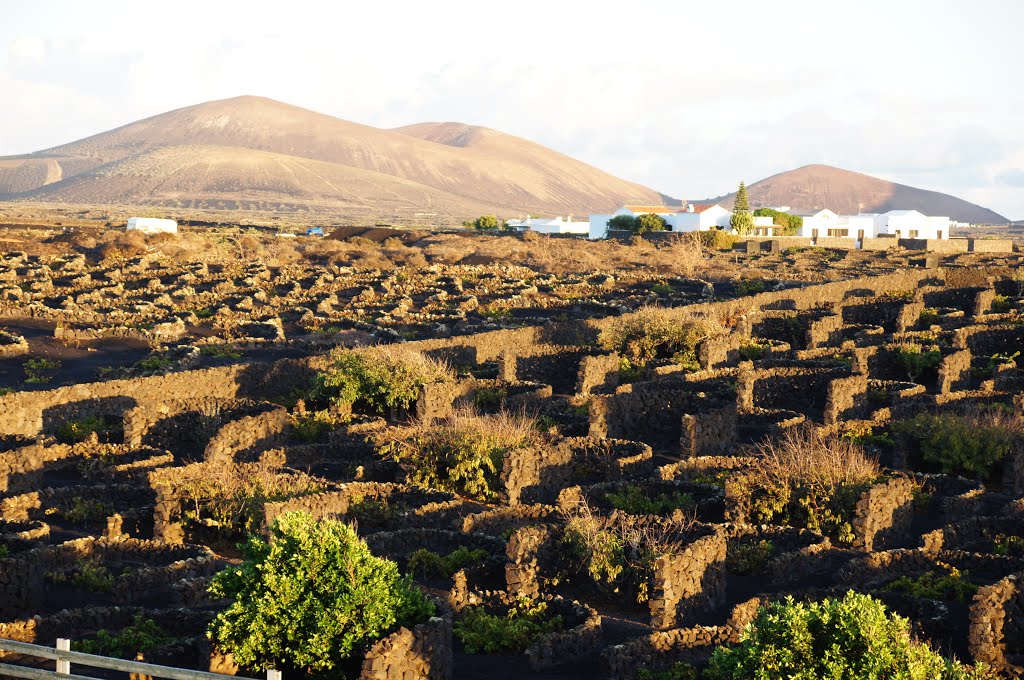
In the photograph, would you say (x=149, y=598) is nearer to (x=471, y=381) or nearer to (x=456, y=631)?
(x=456, y=631)

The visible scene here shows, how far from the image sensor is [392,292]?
6488 centimetres

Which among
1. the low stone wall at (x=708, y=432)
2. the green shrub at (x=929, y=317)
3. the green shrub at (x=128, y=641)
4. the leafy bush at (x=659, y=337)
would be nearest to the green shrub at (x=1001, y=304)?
the green shrub at (x=929, y=317)

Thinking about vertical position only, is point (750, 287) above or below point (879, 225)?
below

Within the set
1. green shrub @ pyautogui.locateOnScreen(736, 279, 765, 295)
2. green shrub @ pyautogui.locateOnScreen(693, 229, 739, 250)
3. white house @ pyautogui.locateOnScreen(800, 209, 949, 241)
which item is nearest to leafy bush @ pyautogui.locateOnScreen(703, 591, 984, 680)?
green shrub @ pyautogui.locateOnScreen(736, 279, 765, 295)

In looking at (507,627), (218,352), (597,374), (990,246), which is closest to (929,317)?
(597,374)

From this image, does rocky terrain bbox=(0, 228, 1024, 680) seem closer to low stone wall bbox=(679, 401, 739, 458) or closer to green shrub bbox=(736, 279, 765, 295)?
low stone wall bbox=(679, 401, 739, 458)

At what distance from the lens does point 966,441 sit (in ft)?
87.2

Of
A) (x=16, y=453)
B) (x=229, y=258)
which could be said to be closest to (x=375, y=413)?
(x=16, y=453)

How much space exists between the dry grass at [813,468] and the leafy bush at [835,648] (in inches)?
431

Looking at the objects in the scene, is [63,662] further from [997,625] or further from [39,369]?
[39,369]

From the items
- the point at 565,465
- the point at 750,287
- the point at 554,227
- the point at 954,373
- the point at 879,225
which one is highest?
the point at 879,225

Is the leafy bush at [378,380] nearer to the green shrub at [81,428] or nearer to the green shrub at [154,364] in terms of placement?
the green shrub at [81,428]

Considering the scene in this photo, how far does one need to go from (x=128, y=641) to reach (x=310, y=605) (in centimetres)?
318

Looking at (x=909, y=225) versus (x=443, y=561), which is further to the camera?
(x=909, y=225)
